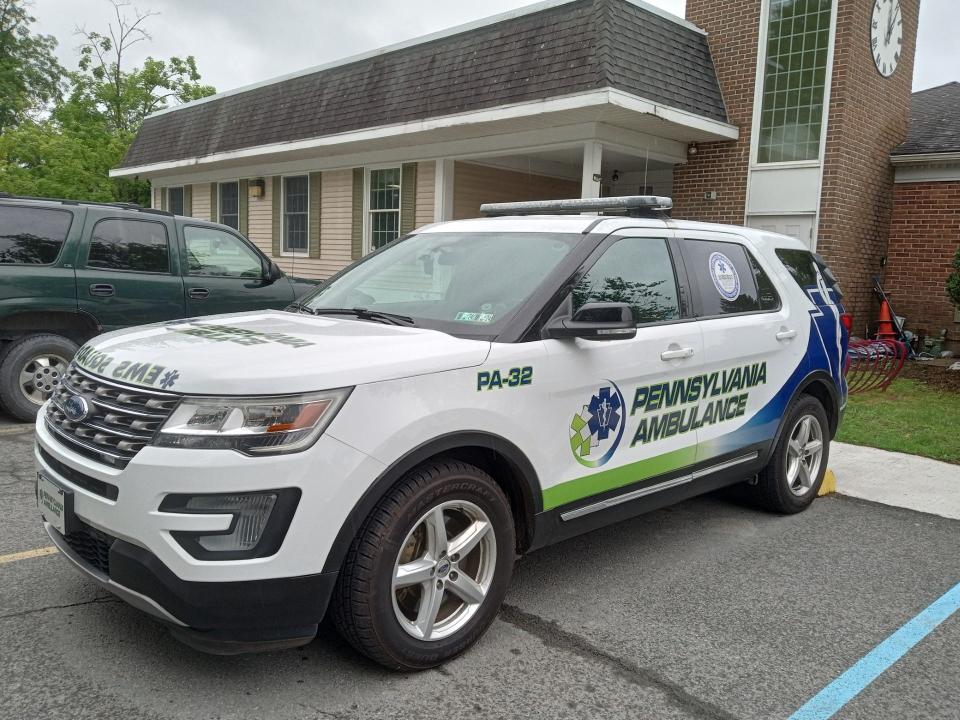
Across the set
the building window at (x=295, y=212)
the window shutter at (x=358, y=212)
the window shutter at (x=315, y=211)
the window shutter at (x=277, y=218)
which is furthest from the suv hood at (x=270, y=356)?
the window shutter at (x=277, y=218)

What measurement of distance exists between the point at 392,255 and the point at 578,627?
85.5 inches

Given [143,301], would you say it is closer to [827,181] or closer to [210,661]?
[210,661]

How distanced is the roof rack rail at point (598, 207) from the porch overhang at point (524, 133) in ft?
17.3

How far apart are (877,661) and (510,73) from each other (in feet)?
30.3

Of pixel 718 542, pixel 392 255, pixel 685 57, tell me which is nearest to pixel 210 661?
pixel 392 255

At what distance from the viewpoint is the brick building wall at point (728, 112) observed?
1156 cm

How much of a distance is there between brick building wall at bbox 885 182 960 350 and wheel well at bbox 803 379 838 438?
8482mm

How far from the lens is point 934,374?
10812 millimetres

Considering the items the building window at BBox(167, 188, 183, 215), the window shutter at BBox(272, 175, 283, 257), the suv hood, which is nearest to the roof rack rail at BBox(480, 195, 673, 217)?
the suv hood

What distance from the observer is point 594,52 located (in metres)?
9.72

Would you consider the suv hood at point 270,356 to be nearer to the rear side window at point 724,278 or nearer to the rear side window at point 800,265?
the rear side window at point 724,278

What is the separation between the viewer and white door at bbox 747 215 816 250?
1135 centimetres

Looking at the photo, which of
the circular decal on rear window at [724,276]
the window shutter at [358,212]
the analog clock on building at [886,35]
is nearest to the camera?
the circular decal on rear window at [724,276]

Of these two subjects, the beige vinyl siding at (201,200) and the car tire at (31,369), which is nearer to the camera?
the car tire at (31,369)
